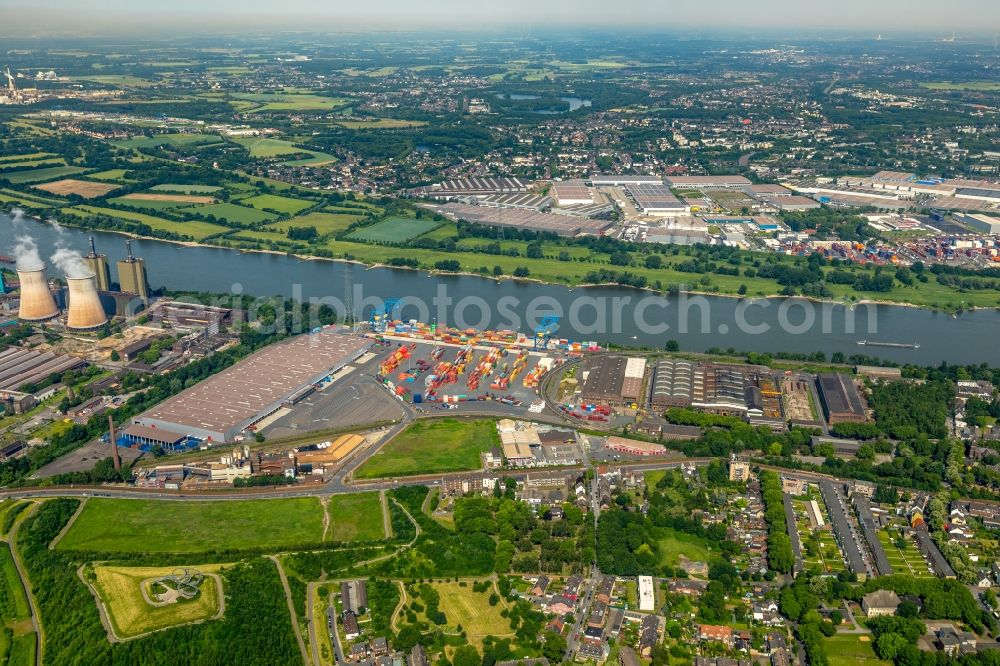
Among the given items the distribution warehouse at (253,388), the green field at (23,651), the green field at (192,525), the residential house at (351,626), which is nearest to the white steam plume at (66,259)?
the distribution warehouse at (253,388)

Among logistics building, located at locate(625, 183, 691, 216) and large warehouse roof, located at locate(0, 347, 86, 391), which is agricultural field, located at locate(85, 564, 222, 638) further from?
logistics building, located at locate(625, 183, 691, 216)

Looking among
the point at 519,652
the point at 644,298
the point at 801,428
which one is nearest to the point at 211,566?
the point at 519,652

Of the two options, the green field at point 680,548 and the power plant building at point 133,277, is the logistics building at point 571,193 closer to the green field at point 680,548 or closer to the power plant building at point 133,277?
the power plant building at point 133,277

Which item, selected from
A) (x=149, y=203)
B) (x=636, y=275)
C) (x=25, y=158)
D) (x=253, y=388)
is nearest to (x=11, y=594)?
(x=253, y=388)

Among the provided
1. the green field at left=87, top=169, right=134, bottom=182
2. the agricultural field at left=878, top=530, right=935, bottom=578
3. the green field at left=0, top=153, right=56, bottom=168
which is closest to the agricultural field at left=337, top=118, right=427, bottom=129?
the green field at left=87, top=169, right=134, bottom=182

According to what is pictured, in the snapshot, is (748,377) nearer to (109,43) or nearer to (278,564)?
(278,564)
